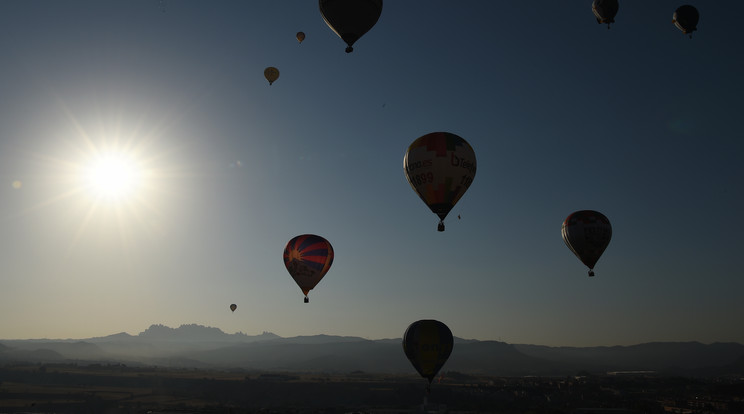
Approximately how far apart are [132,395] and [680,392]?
121 meters

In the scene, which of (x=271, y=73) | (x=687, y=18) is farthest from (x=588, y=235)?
(x=271, y=73)

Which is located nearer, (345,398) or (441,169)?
(441,169)

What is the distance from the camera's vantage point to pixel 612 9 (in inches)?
1612

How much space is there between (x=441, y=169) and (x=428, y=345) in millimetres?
13728

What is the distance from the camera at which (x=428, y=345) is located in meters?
36.6

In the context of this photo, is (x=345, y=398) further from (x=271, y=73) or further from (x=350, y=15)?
(x=350, y=15)

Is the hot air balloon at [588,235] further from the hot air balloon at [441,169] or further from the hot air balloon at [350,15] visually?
the hot air balloon at [350,15]

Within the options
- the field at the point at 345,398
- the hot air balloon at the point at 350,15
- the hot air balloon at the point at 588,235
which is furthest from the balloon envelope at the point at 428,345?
the field at the point at 345,398

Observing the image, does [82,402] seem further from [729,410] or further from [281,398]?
[729,410]

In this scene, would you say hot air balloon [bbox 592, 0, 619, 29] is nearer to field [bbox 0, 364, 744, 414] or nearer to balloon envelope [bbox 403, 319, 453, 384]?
balloon envelope [bbox 403, 319, 453, 384]

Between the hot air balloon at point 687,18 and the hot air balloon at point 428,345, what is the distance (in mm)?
31834

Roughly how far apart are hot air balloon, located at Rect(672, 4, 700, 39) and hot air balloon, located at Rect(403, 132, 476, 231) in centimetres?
2519

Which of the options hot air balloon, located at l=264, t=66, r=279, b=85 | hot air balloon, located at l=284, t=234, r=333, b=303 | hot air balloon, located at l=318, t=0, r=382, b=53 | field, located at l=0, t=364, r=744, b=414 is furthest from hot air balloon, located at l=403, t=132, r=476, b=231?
field, located at l=0, t=364, r=744, b=414

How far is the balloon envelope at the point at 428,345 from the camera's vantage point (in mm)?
36125
